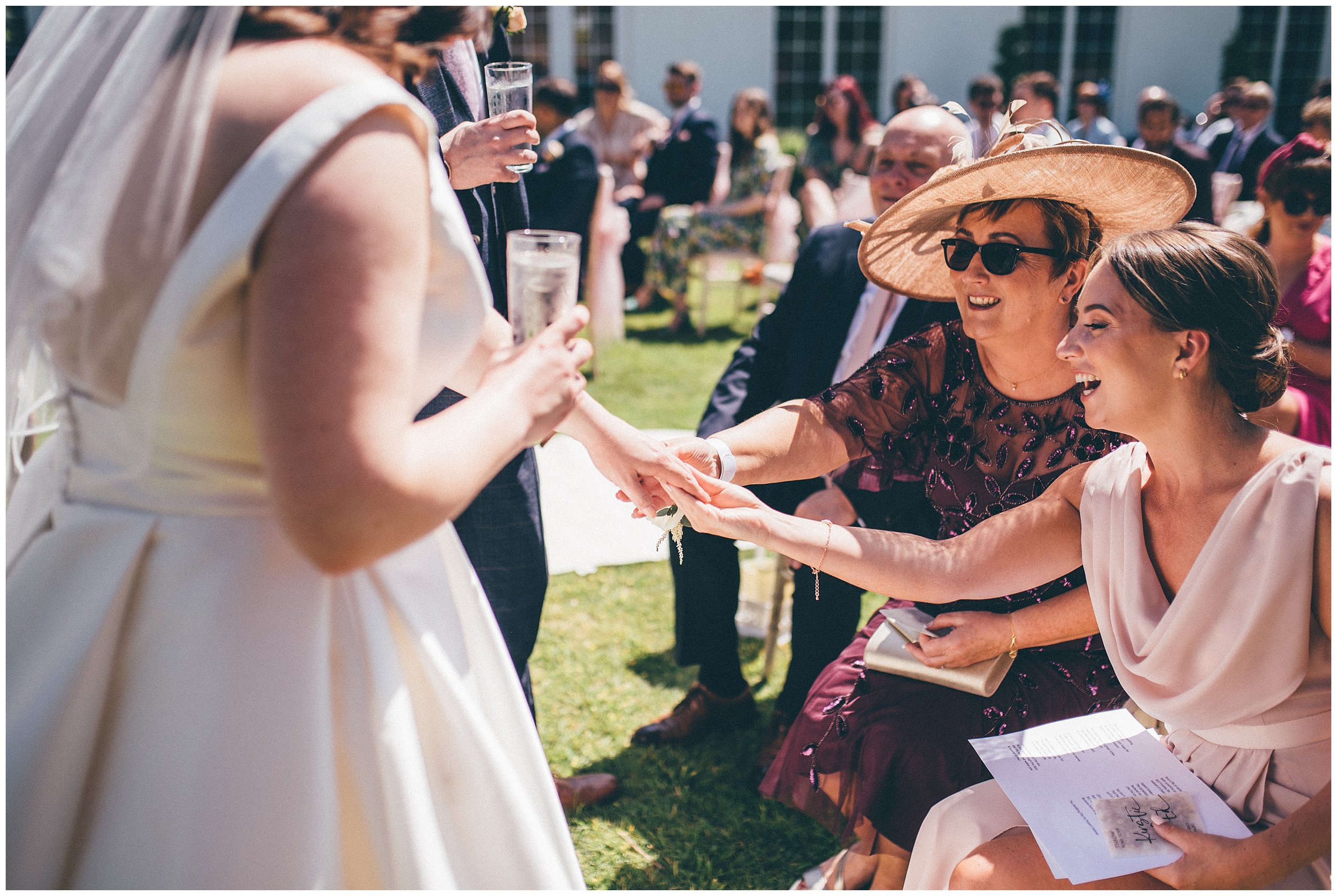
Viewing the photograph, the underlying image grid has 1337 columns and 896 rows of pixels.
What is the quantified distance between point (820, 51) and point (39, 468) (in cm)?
A: 1878

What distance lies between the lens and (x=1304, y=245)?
4312mm

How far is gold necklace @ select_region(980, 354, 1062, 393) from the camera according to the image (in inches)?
97.7

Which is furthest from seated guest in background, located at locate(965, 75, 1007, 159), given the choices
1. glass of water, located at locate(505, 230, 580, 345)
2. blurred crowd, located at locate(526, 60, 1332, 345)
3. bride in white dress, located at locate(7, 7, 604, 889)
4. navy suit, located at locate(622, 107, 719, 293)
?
bride in white dress, located at locate(7, 7, 604, 889)

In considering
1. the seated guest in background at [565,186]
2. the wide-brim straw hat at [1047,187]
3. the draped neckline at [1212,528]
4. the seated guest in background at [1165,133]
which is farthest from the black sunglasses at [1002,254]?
the seated guest in background at [1165,133]

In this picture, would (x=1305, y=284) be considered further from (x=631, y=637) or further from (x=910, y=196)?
(x=631, y=637)

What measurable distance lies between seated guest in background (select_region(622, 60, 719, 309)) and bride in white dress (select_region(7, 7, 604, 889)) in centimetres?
877

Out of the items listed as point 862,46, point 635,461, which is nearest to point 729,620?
point 635,461

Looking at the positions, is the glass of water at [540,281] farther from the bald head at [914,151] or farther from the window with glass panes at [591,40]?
the window with glass panes at [591,40]

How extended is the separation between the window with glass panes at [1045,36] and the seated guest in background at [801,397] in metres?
17.4

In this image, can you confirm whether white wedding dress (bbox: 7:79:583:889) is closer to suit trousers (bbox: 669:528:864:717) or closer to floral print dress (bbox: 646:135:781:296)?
suit trousers (bbox: 669:528:864:717)

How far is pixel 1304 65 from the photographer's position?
19031 millimetres

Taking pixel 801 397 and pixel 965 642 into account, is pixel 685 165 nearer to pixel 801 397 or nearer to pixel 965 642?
pixel 801 397

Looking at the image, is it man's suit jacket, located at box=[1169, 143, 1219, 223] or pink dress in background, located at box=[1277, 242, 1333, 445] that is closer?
pink dress in background, located at box=[1277, 242, 1333, 445]

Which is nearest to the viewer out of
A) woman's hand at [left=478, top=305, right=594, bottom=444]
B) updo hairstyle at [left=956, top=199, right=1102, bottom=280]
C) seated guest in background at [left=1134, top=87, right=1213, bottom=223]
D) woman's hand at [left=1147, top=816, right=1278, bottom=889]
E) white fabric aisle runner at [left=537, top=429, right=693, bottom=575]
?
woman's hand at [left=478, top=305, right=594, bottom=444]
